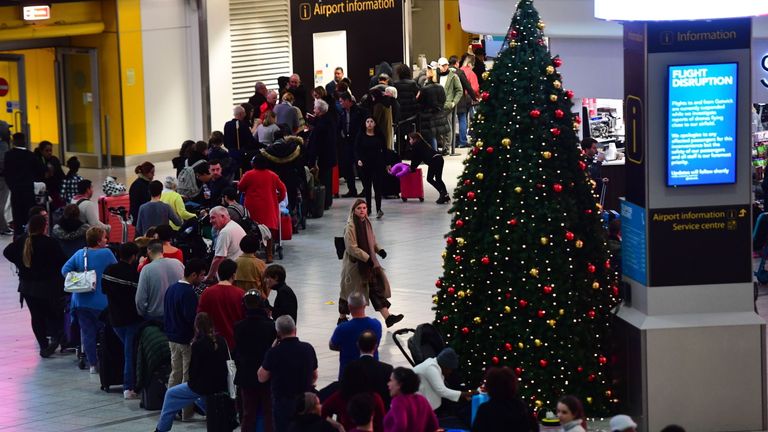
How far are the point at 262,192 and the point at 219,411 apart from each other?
710 cm

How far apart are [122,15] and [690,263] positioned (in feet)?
62.4

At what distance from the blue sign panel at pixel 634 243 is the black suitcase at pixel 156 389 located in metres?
3.99

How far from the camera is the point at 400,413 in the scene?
841 centimetres

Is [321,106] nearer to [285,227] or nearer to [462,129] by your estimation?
[285,227]

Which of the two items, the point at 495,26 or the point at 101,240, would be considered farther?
the point at 495,26

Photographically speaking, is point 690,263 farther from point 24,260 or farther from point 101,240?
point 24,260

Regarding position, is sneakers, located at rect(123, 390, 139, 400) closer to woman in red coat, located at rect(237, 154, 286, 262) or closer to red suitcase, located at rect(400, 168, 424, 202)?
woman in red coat, located at rect(237, 154, 286, 262)

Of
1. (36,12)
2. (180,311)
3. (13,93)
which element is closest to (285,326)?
(180,311)

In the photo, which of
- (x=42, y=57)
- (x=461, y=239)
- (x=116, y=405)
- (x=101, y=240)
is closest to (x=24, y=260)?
(x=101, y=240)

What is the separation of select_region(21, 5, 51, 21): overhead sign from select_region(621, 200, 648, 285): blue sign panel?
17.6 meters

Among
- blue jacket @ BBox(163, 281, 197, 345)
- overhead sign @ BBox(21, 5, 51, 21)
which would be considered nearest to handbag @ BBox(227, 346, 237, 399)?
blue jacket @ BBox(163, 281, 197, 345)

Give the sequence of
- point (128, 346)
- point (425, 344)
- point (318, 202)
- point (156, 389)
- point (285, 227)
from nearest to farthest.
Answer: point (425, 344) < point (156, 389) < point (128, 346) < point (285, 227) < point (318, 202)

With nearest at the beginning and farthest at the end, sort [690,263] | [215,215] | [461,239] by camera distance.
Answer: [690,263] < [461,239] < [215,215]

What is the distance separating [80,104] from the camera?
28453 millimetres
